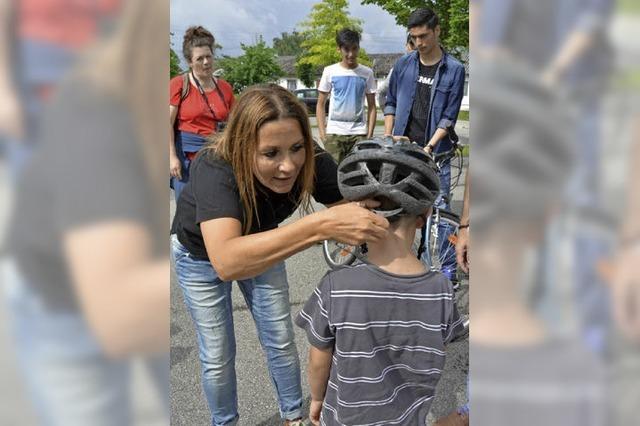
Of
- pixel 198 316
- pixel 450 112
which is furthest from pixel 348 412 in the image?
pixel 450 112

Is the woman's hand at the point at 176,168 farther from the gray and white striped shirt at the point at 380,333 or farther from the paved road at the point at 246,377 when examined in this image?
the gray and white striped shirt at the point at 380,333

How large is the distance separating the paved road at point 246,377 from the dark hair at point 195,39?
4.97 feet

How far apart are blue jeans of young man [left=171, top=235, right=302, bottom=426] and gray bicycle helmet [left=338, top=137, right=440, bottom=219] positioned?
2.76ft

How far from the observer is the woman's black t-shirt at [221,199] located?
1.84 metres

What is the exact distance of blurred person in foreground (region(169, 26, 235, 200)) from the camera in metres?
4.36

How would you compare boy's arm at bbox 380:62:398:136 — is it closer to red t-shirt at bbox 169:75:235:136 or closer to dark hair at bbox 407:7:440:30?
dark hair at bbox 407:7:440:30

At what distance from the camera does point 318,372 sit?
1.70 meters
